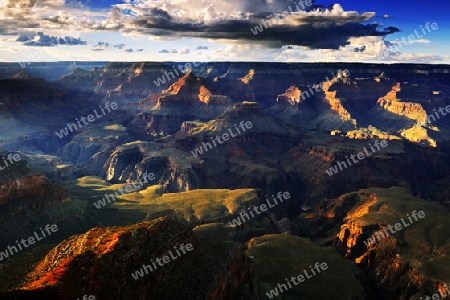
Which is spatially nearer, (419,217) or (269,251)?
(269,251)

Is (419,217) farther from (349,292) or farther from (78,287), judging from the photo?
(78,287)

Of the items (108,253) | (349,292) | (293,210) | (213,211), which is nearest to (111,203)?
(213,211)

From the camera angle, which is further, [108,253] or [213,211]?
[213,211]

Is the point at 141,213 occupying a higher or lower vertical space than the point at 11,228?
lower

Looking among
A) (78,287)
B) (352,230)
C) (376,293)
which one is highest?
(78,287)

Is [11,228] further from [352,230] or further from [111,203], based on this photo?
[352,230]

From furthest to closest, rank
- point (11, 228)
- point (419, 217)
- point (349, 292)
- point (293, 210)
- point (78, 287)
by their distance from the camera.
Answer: point (293, 210), point (419, 217), point (11, 228), point (349, 292), point (78, 287)

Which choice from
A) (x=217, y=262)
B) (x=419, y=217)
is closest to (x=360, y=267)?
(x=419, y=217)

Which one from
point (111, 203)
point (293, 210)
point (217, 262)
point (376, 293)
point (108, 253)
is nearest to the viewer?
point (108, 253)

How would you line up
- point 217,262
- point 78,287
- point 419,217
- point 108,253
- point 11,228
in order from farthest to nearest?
point 419,217
point 11,228
point 217,262
point 108,253
point 78,287
